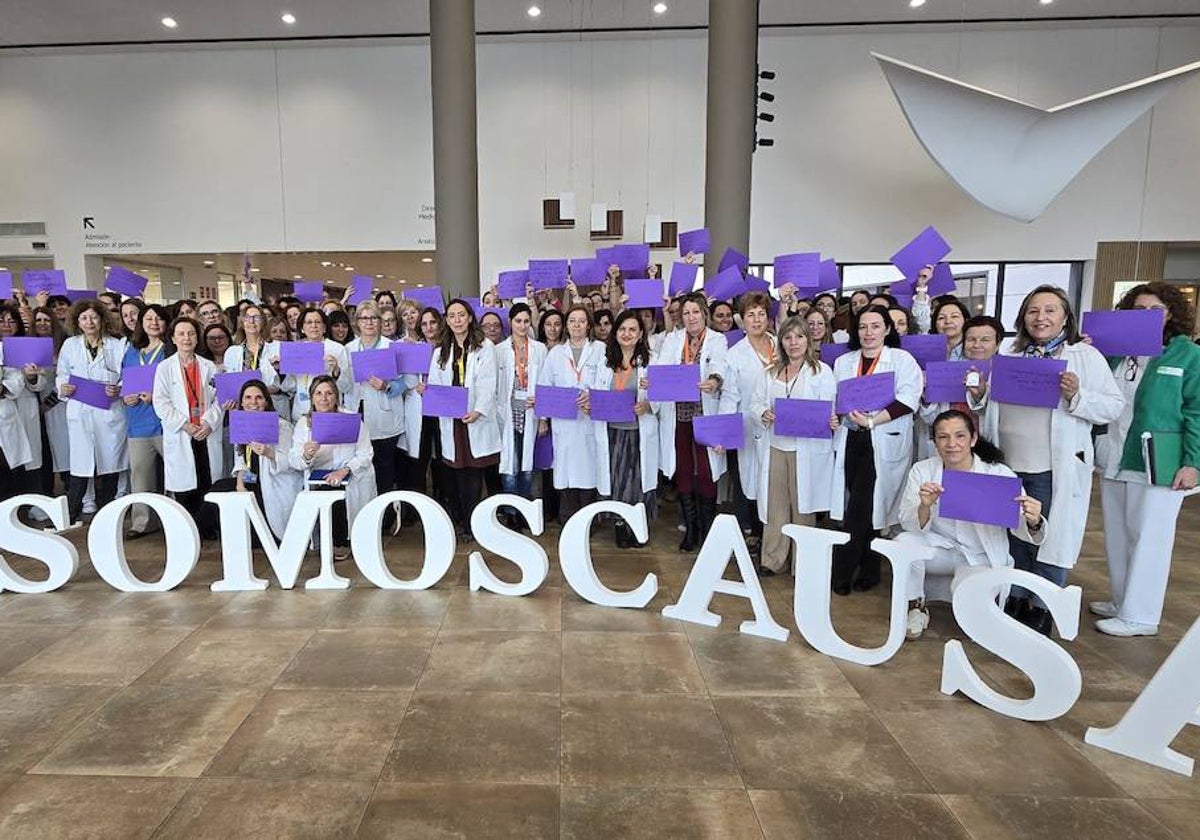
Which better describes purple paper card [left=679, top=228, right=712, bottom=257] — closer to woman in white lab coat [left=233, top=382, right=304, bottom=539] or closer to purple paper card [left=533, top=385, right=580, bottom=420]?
purple paper card [left=533, top=385, right=580, bottom=420]

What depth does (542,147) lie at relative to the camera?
9.52 m

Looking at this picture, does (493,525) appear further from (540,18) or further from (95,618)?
(540,18)

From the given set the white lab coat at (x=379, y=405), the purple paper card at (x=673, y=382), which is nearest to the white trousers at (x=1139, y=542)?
the purple paper card at (x=673, y=382)

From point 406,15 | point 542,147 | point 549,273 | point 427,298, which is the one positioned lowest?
point 427,298

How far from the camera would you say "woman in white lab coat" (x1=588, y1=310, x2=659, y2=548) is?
4164mm

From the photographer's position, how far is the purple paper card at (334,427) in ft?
12.2

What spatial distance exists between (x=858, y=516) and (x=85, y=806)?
3.31 metres

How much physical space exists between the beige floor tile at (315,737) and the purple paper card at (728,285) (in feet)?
10.5

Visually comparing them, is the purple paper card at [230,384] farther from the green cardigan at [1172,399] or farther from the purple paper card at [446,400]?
the green cardigan at [1172,399]

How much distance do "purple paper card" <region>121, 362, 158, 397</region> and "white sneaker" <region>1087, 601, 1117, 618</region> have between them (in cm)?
541

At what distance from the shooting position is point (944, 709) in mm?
2449

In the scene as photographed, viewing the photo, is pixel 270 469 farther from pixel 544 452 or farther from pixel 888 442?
pixel 888 442

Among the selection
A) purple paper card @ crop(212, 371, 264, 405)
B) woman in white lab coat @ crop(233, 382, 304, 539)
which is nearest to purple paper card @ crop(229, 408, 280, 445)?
woman in white lab coat @ crop(233, 382, 304, 539)

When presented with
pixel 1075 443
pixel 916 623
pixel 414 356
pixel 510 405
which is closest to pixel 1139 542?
pixel 1075 443
